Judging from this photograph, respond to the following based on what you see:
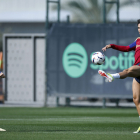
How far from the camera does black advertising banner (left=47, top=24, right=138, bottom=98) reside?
19.5m

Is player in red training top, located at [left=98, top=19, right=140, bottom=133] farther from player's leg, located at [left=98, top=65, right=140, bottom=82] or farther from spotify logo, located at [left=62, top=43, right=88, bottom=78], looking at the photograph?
spotify logo, located at [left=62, top=43, right=88, bottom=78]

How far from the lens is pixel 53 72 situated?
19.9 m

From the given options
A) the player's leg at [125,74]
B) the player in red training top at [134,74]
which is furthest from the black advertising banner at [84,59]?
the player's leg at [125,74]

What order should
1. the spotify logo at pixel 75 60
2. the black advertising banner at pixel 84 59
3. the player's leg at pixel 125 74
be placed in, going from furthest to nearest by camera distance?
the spotify logo at pixel 75 60 → the black advertising banner at pixel 84 59 → the player's leg at pixel 125 74

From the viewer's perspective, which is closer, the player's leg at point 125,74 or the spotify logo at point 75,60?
the player's leg at point 125,74

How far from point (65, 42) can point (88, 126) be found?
28.3 ft

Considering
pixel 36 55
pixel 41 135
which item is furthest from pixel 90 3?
pixel 41 135

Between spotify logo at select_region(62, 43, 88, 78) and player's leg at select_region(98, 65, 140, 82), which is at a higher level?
spotify logo at select_region(62, 43, 88, 78)

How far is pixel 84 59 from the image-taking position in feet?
64.8

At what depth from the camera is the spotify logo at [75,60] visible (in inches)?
778

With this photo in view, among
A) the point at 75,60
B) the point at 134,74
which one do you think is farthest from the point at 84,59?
the point at 134,74

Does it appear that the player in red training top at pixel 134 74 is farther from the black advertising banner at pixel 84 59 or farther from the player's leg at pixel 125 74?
the black advertising banner at pixel 84 59

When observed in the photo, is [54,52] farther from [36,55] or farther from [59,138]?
[59,138]

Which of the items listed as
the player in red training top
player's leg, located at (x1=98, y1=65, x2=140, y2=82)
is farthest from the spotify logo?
player's leg, located at (x1=98, y1=65, x2=140, y2=82)
